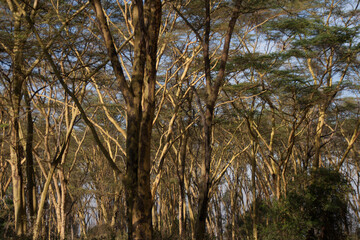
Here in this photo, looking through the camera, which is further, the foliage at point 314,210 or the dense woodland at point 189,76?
the foliage at point 314,210

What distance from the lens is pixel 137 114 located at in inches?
142

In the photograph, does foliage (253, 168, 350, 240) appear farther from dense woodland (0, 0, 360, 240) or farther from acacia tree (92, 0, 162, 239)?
acacia tree (92, 0, 162, 239)

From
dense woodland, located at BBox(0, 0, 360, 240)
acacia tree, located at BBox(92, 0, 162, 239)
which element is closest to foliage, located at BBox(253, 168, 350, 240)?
dense woodland, located at BBox(0, 0, 360, 240)

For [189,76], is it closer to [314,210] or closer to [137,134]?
[314,210]

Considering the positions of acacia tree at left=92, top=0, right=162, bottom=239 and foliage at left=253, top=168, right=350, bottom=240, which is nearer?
acacia tree at left=92, top=0, right=162, bottom=239

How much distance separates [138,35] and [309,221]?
8625 millimetres

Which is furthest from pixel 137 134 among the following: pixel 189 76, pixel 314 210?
pixel 314 210

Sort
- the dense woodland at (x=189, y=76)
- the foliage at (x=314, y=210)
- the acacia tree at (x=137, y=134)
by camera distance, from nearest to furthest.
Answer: the acacia tree at (x=137, y=134) → the dense woodland at (x=189, y=76) → the foliage at (x=314, y=210)

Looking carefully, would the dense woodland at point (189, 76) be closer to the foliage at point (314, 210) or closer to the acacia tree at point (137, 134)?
the foliage at point (314, 210)

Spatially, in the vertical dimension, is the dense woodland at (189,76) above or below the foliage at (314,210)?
above

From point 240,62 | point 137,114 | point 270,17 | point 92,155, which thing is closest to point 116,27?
point 240,62

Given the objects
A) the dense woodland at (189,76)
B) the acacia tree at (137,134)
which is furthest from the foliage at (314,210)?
the acacia tree at (137,134)

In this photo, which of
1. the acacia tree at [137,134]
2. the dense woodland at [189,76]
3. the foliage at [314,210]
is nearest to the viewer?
the acacia tree at [137,134]

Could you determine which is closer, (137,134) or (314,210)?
(137,134)
